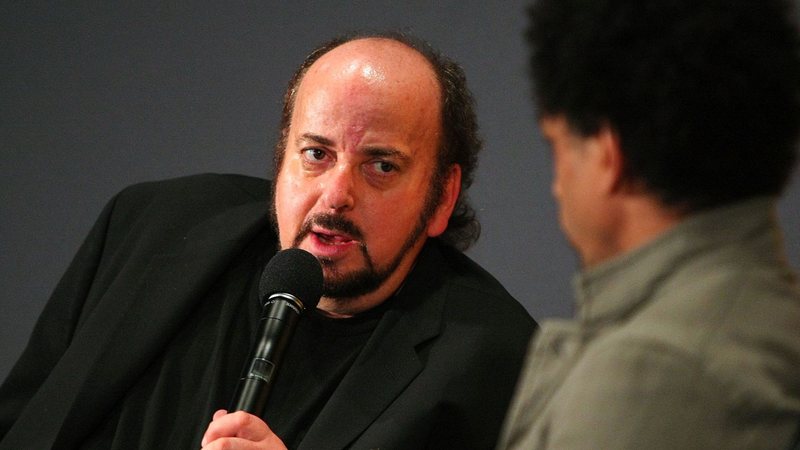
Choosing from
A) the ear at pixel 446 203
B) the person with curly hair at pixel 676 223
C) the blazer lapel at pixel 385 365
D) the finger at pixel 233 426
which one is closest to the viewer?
the person with curly hair at pixel 676 223

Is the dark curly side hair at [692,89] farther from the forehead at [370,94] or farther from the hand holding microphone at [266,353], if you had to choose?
the forehead at [370,94]

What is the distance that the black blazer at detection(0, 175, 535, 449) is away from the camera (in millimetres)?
1961

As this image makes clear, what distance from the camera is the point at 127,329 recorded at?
212 cm

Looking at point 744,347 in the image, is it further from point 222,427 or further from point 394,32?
point 394,32

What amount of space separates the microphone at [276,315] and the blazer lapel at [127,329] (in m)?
0.43

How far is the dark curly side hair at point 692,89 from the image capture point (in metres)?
0.88

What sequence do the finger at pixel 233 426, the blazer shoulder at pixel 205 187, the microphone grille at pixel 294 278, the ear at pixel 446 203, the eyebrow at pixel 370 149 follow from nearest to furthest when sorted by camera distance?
the finger at pixel 233 426 < the microphone grille at pixel 294 278 < the eyebrow at pixel 370 149 < the ear at pixel 446 203 < the blazer shoulder at pixel 205 187

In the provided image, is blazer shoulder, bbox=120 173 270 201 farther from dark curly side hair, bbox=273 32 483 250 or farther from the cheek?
the cheek

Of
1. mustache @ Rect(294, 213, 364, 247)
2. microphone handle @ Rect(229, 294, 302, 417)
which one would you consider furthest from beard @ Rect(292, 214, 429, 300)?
microphone handle @ Rect(229, 294, 302, 417)

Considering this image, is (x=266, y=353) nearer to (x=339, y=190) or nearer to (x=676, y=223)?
(x=339, y=190)

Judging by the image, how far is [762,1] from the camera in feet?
2.97

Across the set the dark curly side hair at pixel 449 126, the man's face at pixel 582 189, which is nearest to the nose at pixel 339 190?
the dark curly side hair at pixel 449 126

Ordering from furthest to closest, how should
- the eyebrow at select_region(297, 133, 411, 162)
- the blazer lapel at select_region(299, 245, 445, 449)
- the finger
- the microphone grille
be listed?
the eyebrow at select_region(297, 133, 411, 162)
the blazer lapel at select_region(299, 245, 445, 449)
the microphone grille
the finger

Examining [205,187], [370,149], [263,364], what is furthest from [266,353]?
[205,187]
